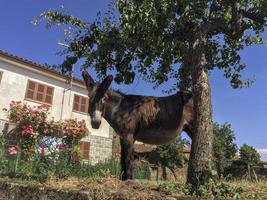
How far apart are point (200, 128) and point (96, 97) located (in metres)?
1.91

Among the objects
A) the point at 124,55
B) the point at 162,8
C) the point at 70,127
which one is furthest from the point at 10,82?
the point at 162,8

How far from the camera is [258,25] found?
7246 millimetres

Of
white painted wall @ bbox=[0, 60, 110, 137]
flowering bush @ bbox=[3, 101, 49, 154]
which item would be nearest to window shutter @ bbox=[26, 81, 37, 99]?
white painted wall @ bbox=[0, 60, 110, 137]

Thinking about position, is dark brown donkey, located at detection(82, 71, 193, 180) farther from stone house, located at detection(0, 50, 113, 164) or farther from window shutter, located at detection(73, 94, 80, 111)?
window shutter, located at detection(73, 94, 80, 111)

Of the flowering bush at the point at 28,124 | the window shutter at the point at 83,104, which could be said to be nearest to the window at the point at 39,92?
the window shutter at the point at 83,104

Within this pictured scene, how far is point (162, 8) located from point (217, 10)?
72.8 inches

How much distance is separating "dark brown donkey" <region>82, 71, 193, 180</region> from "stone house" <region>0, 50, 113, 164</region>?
A: 652 inches

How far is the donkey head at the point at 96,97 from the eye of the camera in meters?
5.70

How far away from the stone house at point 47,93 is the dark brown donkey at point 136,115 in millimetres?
16572

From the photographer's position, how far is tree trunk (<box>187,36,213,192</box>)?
5223 mm

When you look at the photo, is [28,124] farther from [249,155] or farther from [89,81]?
[249,155]

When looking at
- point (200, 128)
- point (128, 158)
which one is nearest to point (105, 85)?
point (128, 158)

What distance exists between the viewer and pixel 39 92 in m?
25.6

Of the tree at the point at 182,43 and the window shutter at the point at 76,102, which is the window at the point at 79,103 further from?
the tree at the point at 182,43
